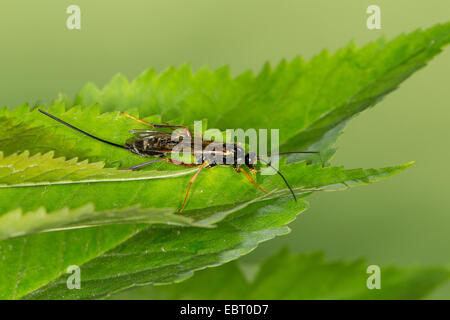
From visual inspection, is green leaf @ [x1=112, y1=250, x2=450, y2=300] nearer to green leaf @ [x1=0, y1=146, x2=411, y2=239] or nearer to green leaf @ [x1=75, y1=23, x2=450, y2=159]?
green leaf @ [x1=75, y1=23, x2=450, y2=159]

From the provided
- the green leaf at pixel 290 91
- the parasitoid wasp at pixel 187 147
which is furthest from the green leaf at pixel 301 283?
the green leaf at pixel 290 91

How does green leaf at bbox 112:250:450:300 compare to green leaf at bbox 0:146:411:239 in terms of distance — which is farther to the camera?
green leaf at bbox 112:250:450:300

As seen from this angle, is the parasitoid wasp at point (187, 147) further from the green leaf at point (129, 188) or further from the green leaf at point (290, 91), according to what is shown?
the green leaf at point (290, 91)

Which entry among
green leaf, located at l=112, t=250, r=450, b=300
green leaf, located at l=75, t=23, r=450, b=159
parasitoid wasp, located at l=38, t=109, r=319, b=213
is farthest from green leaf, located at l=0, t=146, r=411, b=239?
green leaf, located at l=112, t=250, r=450, b=300

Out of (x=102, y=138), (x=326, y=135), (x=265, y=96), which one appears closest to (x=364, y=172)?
(x=326, y=135)

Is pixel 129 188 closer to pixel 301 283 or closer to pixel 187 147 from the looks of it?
pixel 187 147

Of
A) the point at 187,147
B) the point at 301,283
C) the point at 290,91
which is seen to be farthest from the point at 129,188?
the point at 301,283

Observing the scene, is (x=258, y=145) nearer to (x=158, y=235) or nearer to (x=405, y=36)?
(x=158, y=235)
